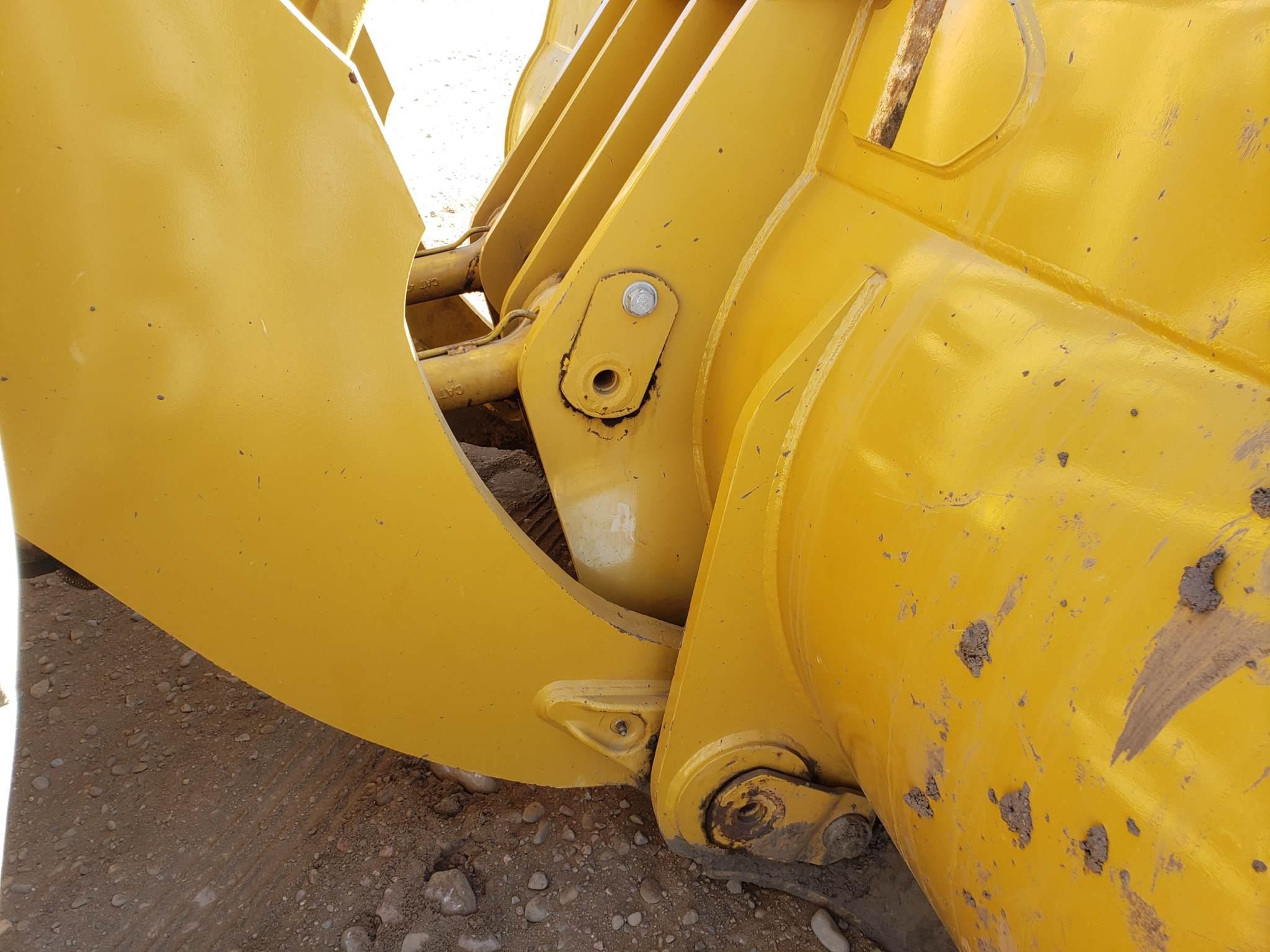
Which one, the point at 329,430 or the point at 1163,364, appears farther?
the point at 329,430

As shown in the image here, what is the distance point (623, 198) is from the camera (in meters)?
1.30

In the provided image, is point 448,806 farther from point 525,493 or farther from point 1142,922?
point 1142,922

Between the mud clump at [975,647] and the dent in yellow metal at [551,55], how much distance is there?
2.17 metres

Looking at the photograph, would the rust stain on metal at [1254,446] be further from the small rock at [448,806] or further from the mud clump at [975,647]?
the small rock at [448,806]

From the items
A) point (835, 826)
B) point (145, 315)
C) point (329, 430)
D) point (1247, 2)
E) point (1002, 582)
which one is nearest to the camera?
point (1247, 2)

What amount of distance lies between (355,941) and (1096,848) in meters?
1.22

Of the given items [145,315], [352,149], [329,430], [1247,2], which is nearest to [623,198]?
[352,149]

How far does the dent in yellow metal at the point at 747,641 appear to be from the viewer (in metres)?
1.08

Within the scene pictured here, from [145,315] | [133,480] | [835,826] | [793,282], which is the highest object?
[793,282]

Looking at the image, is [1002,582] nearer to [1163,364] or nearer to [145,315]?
[1163,364]

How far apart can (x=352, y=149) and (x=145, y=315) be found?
0.29 meters

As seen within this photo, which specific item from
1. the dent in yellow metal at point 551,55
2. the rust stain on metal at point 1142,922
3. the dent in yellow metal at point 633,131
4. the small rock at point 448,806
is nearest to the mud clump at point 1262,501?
the rust stain on metal at point 1142,922

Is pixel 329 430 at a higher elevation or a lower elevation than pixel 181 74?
lower

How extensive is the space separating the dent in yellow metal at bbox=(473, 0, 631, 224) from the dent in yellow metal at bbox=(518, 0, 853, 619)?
906mm
